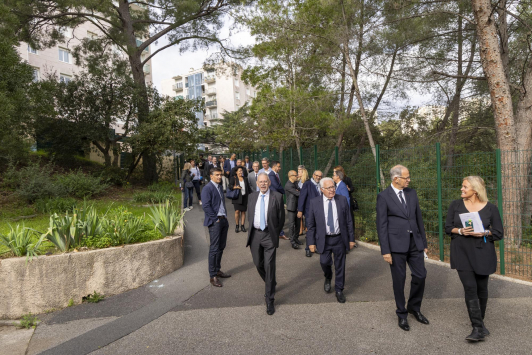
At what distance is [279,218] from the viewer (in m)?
5.12

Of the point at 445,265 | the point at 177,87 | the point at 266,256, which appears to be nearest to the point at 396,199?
the point at 266,256

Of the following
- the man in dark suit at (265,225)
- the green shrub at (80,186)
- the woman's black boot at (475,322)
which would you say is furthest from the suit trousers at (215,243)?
the green shrub at (80,186)

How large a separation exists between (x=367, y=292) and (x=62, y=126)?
15.9 m

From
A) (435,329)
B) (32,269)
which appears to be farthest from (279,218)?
(32,269)

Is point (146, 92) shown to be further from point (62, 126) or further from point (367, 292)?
point (367, 292)

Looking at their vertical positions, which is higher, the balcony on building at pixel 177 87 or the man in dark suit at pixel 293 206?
the balcony on building at pixel 177 87

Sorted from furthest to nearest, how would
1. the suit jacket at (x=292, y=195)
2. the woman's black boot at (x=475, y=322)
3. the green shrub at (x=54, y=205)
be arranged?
1. the green shrub at (x=54, y=205)
2. the suit jacket at (x=292, y=195)
3. the woman's black boot at (x=475, y=322)

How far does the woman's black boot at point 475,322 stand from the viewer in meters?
3.75

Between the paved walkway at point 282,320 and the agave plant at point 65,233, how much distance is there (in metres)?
1.03

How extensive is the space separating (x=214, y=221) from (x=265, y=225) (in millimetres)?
1150

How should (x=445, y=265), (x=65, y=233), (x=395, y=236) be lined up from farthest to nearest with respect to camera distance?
(x=445, y=265)
(x=65, y=233)
(x=395, y=236)

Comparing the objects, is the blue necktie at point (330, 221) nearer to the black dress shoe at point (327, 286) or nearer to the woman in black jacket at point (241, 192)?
the black dress shoe at point (327, 286)

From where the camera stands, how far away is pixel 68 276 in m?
5.33

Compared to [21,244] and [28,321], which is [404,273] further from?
[21,244]
